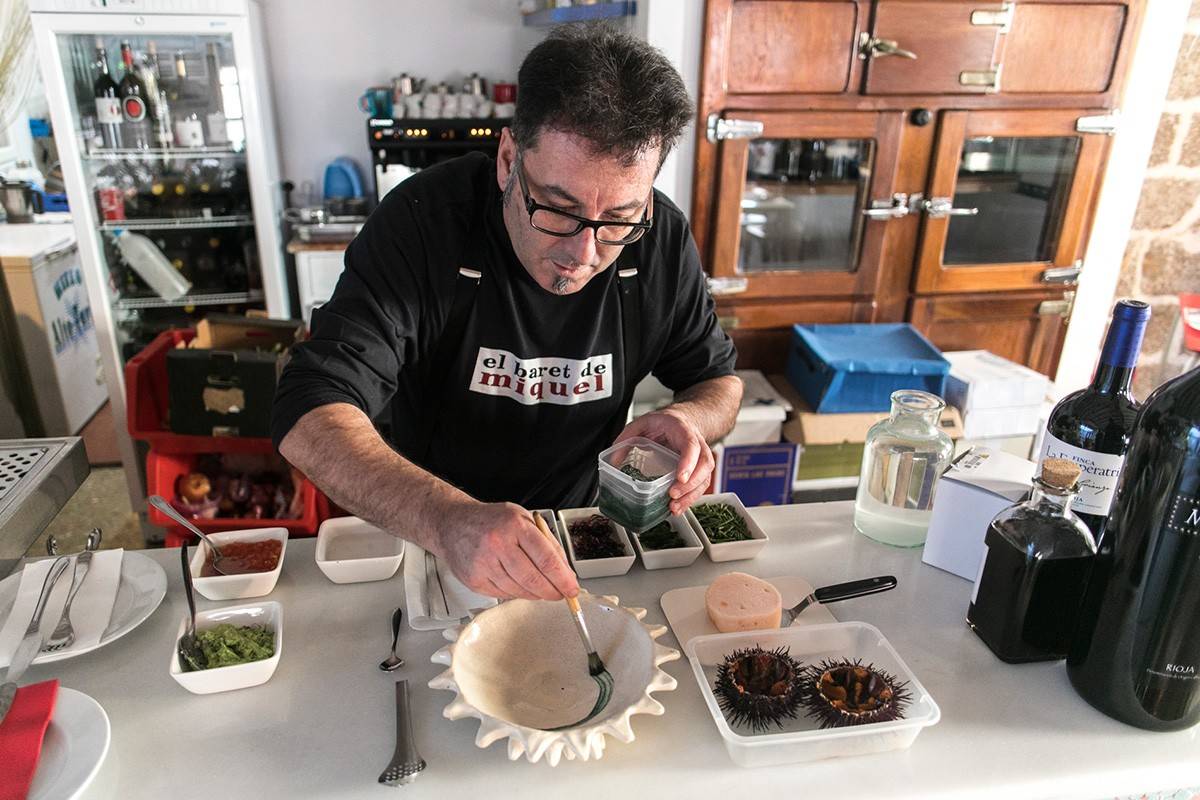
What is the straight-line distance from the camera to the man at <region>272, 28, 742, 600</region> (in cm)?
115

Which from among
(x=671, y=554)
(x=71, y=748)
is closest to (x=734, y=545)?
(x=671, y=554)

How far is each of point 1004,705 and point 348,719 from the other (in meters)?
0.80

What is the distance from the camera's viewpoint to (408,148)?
128 inches

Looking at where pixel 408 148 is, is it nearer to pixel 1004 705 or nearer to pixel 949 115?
pixel 949 115

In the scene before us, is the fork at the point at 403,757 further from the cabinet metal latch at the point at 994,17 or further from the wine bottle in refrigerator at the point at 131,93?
the wine bottle in refrigerator at the point at 131,93

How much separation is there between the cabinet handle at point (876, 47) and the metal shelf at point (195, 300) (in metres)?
2.53

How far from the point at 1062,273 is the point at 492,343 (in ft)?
8.07

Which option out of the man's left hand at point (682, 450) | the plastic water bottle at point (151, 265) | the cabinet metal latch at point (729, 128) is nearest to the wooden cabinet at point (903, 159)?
the cabinet metal latch at point (729, 128)

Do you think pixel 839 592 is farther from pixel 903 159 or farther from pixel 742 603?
pixel 903 159

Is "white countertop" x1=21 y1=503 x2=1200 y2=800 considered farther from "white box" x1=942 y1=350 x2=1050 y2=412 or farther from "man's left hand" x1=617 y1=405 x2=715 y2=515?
"white box" x1=942 y1=350 x2=1050 y2=412

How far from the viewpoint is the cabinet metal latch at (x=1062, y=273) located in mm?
2998

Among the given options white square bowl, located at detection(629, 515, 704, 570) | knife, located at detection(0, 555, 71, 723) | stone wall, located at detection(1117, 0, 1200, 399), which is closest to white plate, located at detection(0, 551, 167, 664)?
knife, located at detection(0, 555, 71, 723)

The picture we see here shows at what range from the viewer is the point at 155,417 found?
259cm

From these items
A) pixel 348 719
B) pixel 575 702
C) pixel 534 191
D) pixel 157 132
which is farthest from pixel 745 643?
pixel 157 132
